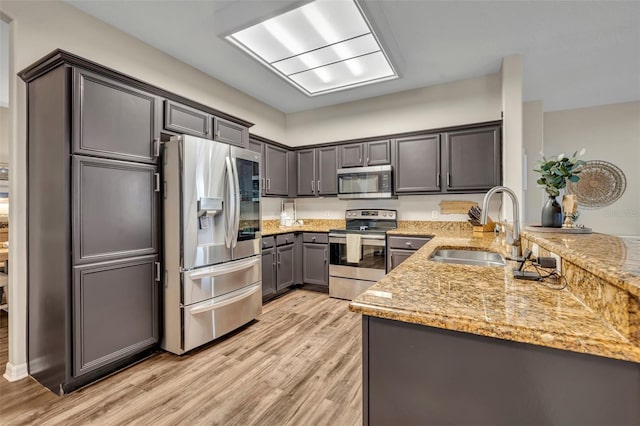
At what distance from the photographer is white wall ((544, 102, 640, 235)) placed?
451 cm

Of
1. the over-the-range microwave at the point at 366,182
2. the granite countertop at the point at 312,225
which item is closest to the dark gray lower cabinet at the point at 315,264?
the granite countertop at the point at 312,225

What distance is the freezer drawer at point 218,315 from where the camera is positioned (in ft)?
7.89

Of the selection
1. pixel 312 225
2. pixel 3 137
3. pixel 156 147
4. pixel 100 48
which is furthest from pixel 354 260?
pixel 3 137

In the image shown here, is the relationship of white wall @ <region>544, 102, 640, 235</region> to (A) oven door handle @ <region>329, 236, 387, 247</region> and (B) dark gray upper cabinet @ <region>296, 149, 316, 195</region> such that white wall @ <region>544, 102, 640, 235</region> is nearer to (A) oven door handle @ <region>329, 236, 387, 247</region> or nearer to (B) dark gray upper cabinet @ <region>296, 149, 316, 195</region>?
(A) oven door handle @ <region>329, 236, 387, 247</region>

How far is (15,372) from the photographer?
2.09 metres

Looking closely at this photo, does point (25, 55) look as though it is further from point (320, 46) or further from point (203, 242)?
point (320, 46)

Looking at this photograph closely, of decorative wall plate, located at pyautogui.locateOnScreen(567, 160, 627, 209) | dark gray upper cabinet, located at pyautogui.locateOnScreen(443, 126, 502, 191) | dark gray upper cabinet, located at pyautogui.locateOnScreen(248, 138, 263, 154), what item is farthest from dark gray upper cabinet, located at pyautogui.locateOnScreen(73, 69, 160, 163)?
decorative wall plate, located at pyautogui.locateOnScreen(567, 160, 627, 209)

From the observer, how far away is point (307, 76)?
11.2 feet

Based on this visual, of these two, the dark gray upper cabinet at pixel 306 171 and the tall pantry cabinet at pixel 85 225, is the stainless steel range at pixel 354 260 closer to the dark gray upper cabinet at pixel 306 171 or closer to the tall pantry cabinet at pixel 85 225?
the dark gray upper cabinet at pixel 306 171

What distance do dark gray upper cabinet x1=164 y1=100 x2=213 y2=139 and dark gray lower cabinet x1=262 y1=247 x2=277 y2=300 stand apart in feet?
5.14

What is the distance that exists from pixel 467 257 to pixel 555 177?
0.77 m

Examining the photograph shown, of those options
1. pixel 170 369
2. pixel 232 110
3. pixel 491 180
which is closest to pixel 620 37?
pixel 491 180

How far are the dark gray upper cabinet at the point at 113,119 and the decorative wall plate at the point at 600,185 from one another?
5.84m

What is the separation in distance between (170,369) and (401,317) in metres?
2.10
